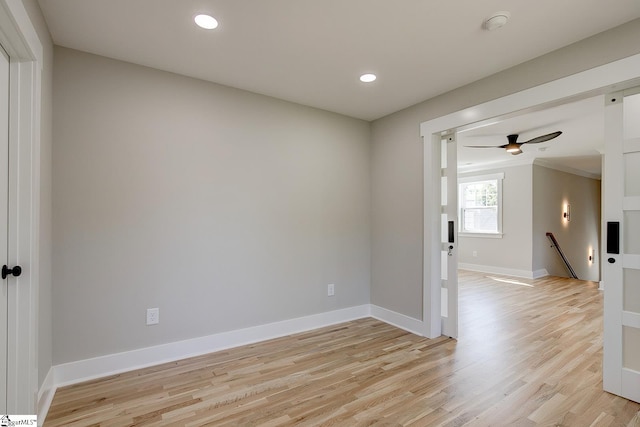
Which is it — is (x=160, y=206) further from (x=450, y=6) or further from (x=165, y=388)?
(x=450, y=6)

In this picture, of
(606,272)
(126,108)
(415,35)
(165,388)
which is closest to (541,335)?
(606,272)

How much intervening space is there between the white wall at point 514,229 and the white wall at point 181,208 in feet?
16.2

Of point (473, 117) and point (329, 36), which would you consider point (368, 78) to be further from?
point (473, 117)

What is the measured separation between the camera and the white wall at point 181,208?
7.85 ft

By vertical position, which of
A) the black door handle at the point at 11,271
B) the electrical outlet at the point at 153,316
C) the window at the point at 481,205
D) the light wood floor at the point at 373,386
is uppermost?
the window at the point at 481,205

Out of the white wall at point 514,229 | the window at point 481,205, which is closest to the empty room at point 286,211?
the white wall at point 514,229

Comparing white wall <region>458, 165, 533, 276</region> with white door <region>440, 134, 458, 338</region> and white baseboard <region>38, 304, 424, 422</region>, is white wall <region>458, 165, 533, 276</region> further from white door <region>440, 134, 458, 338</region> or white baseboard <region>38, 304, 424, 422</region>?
white baseboard <region>38, 304, 424, 422</region>

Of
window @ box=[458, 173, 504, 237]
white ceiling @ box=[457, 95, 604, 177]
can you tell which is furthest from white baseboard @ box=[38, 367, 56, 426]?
window @ box=[458, 173, 504, 237]

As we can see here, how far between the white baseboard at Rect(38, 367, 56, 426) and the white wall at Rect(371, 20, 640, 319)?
10.2ft

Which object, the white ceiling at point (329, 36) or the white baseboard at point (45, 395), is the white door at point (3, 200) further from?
the white ceiling at point (329, 36)

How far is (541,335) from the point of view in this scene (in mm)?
3375

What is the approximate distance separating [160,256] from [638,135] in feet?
12.0

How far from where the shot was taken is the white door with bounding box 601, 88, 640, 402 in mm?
2109

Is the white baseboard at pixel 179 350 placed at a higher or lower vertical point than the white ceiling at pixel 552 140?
lower
